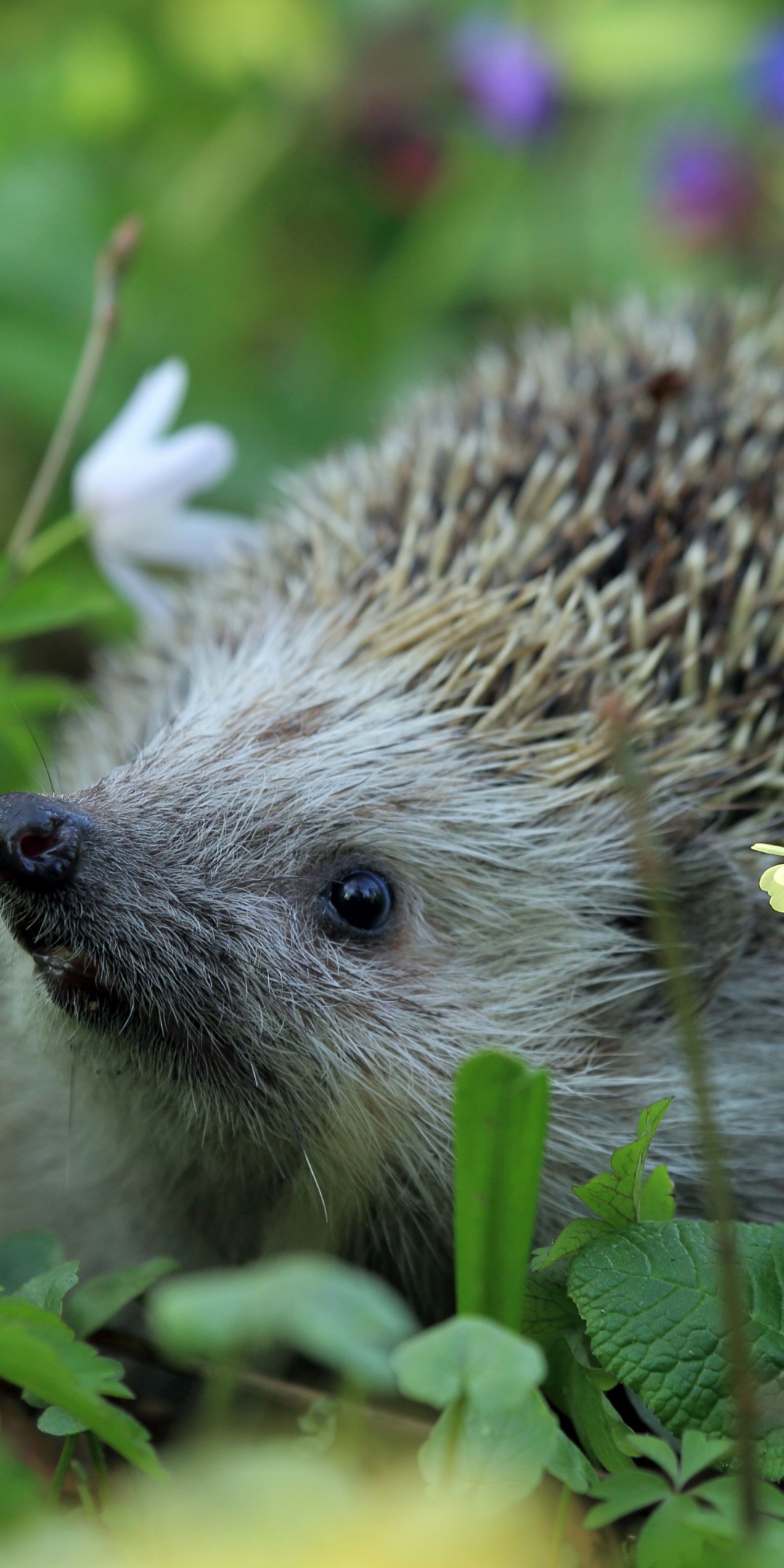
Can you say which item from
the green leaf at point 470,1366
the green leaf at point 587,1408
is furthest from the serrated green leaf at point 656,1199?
the green leaf at point 470,1366

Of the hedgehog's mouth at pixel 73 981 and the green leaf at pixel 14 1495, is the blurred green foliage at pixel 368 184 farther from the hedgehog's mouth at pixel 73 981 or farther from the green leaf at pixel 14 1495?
Answer: the green leaf at pixel 14 1495

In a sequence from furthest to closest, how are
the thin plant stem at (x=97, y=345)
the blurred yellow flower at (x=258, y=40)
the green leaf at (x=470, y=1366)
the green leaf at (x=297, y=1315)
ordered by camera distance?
the blurred yellow flower at (x=258, y=40) → the thin plant stem at (x=97, y=345) → the green leaf at (x=470, y=1366) → the green leaf at (x=297, y=1315)

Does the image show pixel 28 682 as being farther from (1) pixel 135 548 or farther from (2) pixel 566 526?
(2) pixel 566 526

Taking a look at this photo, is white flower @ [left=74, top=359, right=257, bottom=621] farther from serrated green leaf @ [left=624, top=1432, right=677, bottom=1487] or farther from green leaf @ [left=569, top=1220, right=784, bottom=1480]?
serrated green leaf @ [left=624, top=1432, right=677, bottom=1487]

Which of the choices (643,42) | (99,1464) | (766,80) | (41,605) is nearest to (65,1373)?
(99,1464)

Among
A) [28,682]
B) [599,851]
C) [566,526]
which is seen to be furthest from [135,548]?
[599,851]

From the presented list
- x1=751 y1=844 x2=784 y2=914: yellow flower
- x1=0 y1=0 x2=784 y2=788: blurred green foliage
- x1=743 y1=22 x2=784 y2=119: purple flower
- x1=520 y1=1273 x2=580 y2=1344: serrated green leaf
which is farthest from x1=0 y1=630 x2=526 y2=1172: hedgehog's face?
x1=743 y1=22 x2=784 y2=119: purple flower
